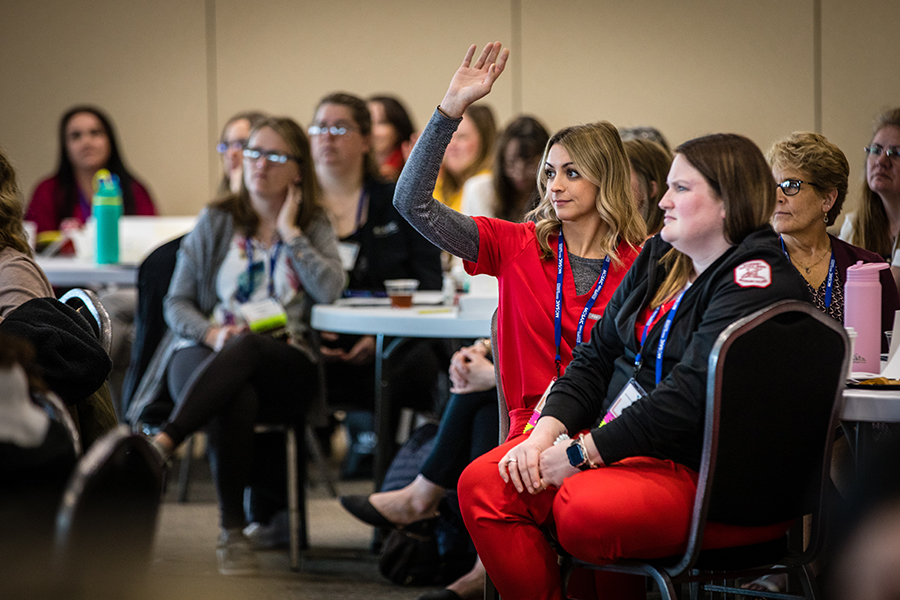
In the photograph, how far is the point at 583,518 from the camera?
1.54 metres

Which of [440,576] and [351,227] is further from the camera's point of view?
[351,227]

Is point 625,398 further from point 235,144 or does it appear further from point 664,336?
point 235,144

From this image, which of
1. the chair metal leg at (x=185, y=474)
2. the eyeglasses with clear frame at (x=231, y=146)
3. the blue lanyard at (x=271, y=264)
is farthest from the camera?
the eyeglasses with clear frame at (x=231, y=146)

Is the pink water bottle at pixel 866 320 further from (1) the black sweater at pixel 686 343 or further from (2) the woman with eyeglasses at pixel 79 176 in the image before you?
(2) the woman with eyeglasses at pixel 79 176

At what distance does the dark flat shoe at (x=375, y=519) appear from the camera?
256 centimetres

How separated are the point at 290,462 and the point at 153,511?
1.66m

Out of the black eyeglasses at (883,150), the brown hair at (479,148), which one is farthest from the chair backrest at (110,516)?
the brown hair at (479,148)

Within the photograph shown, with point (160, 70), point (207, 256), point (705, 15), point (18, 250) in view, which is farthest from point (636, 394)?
point (160, 70)

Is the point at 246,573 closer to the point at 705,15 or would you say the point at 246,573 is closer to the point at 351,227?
the point at 351,227

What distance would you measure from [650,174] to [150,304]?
6.18ft

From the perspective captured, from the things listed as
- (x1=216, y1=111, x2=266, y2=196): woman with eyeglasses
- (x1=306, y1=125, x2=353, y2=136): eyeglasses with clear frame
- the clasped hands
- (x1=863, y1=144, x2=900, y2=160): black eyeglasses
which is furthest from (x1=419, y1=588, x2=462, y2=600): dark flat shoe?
(x1=216, y1=111, x2=266, y2=196): woman with eyeglasses

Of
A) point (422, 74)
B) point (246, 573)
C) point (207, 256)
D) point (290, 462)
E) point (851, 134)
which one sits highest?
point (422, 74)

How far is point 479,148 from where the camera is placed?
5426mm

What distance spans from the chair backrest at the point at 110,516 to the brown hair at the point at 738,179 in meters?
1.01
